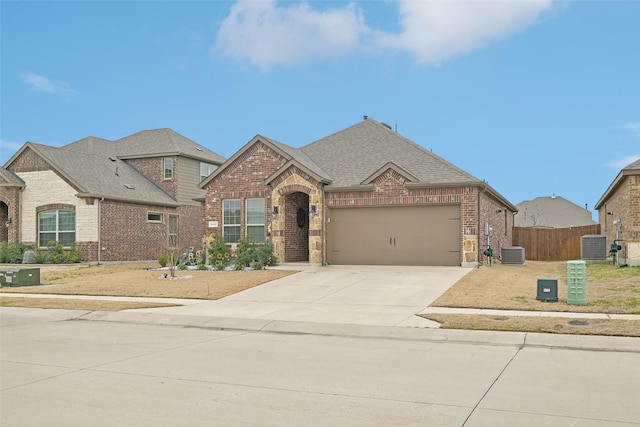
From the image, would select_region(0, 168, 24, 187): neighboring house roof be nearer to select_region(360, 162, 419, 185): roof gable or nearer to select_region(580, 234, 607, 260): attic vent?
select_region(360, 162, 419, 185): roof gable

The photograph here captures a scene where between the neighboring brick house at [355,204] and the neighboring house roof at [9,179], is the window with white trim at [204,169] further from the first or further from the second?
the neighboring brick house at [355,204]

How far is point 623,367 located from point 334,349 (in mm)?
4323

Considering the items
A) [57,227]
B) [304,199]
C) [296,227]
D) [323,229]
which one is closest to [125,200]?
[57,227]

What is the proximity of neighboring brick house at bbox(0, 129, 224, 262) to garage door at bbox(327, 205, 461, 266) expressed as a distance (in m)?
8.29

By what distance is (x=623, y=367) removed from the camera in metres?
8.21

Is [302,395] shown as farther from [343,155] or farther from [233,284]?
[343,155]

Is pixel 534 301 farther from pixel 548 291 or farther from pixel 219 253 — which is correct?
pixel 219 253

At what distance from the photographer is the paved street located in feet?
19.0

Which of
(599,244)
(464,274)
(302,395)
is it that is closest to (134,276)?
(464,274)

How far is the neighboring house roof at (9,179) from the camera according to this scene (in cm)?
3039

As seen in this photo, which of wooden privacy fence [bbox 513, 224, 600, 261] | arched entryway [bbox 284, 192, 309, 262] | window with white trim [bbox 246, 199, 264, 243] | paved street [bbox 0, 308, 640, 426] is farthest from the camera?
wooden privacy fence [bbox 513, 224, 600, 261]

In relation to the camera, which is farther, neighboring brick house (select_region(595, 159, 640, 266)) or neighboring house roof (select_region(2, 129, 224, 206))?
neighboring house roof (select_region(2, 129, 224, 206))

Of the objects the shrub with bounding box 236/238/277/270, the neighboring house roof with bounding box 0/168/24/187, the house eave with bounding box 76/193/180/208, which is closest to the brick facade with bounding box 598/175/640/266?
the shrub with bounding box 236/238/277/270

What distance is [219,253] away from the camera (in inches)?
923
